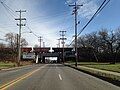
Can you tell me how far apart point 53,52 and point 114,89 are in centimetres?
12993

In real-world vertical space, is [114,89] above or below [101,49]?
below

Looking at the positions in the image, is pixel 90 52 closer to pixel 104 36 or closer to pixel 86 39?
pixel 86 39

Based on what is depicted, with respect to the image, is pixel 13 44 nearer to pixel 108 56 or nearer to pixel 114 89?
pixel 108 56

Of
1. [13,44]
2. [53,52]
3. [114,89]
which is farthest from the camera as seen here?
[53,52]

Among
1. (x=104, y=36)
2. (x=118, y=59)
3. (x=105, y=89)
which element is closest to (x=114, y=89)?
(x=105, y=89)

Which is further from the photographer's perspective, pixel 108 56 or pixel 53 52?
pixel 53 52

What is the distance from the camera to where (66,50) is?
482ft

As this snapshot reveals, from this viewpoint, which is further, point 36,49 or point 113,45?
point 36,49

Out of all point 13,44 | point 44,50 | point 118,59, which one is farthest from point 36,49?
point 118,59

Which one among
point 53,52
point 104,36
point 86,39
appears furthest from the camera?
point 53,52

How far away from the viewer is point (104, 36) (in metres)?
86.7

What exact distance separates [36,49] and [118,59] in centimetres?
5303

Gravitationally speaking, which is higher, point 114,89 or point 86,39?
point 86,39

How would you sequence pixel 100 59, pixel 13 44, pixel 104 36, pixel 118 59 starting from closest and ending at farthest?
pixel 104 36 < pixel 118 59 < pixel 100 59 < pixel 13 44
